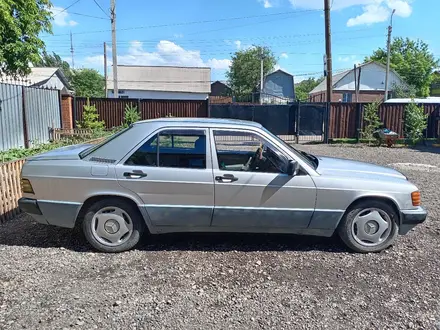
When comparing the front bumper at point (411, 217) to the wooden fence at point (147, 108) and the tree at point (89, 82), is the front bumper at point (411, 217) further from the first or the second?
the tree at point (89, 82)

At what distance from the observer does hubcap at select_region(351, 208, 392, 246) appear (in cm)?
388

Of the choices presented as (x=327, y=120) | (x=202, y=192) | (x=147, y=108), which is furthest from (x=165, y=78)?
(x=202, y=192)

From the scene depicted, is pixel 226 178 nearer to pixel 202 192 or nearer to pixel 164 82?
pixel 202 192

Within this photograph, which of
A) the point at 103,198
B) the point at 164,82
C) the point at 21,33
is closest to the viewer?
the point at 103,198

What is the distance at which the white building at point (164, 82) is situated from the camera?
151ft

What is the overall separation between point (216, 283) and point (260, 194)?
42.7 inches

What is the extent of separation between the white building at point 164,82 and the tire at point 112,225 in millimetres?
43375

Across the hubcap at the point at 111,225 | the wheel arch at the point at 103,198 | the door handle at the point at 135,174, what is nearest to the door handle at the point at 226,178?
the door handle at the point at 135,174

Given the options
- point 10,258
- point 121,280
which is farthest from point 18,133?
point 121,280

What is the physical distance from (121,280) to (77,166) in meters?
1.40

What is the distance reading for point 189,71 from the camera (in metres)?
48.4

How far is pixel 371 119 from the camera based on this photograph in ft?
52.4

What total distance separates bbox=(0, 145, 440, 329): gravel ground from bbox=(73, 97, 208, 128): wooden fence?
1284 cm

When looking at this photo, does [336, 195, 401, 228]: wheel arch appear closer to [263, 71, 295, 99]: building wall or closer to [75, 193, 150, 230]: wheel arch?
[75, 193, 150, 230]: wheel arch
